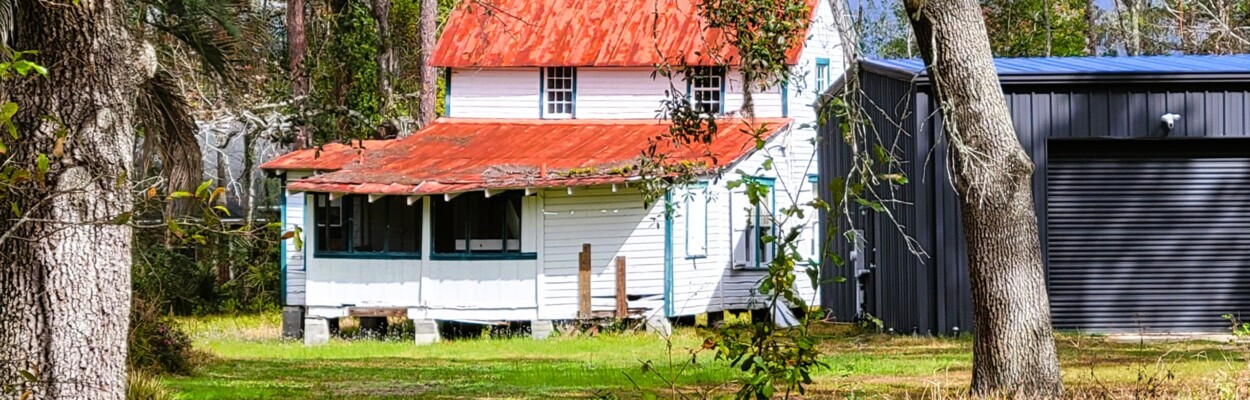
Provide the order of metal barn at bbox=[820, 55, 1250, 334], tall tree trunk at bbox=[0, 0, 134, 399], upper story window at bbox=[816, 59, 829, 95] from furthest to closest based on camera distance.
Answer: upper story window at bbox=[816, 59, 829, 95], metal barn at bbox=[820, 55, 1250, 334], tall tree trunk at bbox=[0, 0, 134, 399]

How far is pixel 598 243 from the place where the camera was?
26.0 m

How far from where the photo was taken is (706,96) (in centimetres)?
2997

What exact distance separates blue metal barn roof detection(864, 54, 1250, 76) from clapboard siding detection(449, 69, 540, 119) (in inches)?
388

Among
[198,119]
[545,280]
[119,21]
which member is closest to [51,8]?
[119,21]

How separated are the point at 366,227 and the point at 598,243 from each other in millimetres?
3910

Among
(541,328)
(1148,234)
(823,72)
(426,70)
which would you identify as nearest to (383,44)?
(426,70)

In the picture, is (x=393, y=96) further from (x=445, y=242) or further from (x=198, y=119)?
(x=445, y=242)

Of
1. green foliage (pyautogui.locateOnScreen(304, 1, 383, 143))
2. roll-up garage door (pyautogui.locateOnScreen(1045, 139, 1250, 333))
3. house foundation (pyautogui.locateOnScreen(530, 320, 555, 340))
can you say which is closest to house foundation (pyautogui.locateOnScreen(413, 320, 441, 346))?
house foundation (pyautogui.locateOnScreen(530, 320, 555, 340))

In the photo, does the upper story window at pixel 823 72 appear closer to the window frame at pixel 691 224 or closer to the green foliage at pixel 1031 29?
the window frame at pixel 691 224

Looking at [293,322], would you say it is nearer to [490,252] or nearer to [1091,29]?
[490,252]

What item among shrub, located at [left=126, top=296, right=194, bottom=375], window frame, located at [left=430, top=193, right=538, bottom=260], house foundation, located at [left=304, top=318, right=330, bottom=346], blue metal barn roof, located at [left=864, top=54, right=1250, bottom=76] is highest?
blue metal barn roof, located at [left=864, top=54, right=1250, bottom=76]

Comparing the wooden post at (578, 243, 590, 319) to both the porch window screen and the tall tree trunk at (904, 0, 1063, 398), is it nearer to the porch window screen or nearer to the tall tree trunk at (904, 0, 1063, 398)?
the porch window screen

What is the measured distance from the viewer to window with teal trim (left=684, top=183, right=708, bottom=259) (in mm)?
26469

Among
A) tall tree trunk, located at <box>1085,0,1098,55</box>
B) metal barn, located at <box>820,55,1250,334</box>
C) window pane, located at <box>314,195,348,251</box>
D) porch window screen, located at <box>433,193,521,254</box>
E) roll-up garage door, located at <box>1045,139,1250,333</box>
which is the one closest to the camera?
metal barn, located at <box>820,55,1250,334</box>
